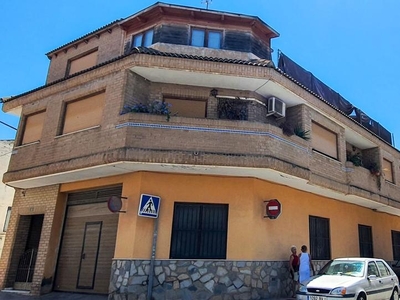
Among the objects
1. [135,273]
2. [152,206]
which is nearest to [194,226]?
[152,206]

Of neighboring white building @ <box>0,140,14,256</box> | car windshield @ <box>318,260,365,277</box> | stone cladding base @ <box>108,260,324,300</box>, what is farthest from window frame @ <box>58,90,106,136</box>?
neighboring white building @ <box>0,140,14,256</box>

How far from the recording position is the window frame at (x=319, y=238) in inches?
506

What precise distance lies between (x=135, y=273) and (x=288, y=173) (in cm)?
516

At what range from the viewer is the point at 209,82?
11.3 m

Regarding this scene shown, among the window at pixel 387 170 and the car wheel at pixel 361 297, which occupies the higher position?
the window at pixel 387 170

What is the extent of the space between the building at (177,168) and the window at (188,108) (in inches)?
1.3

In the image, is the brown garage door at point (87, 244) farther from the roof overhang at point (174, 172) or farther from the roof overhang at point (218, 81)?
the roof overhang at point (218, 81)

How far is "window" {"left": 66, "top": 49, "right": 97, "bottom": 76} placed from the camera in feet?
47.8

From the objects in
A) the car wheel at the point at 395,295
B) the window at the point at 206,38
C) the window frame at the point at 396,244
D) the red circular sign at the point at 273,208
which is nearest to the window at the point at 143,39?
the window at the point at 206,38

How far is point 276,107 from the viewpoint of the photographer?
11.6 meters

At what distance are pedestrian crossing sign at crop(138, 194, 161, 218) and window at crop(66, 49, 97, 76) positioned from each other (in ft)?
23.3

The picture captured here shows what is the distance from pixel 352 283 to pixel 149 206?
17.7 ft

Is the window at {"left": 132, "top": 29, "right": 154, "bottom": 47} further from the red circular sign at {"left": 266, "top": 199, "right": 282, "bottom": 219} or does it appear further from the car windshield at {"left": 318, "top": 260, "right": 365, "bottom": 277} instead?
the car windshield at {"left": 318, "top": 260, "right": 365, "bottom": 277}

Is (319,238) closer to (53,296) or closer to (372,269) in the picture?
(372,269)
